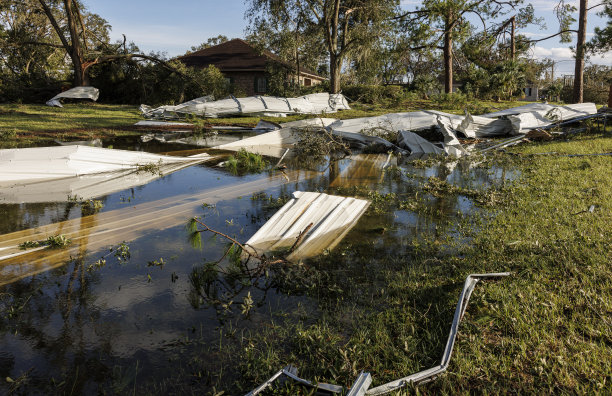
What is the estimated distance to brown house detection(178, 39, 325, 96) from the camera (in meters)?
29.2

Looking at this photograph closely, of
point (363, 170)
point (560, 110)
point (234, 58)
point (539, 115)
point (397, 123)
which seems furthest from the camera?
point (234, 58)

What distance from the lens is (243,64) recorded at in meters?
30.0

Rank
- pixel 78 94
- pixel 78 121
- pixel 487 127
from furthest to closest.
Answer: pixel 78 94, pixel 78 121, pixel 487 127

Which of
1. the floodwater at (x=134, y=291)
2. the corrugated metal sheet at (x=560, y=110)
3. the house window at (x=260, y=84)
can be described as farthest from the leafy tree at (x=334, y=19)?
the floodwater at (x=134, y=291)

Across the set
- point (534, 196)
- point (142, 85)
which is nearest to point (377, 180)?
point (534, 196)

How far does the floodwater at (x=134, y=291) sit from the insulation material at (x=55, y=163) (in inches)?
56.5

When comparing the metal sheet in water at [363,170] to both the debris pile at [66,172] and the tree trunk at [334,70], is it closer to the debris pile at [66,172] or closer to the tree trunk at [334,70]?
the debris pile at [66,172]

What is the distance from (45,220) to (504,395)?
17.1 ft

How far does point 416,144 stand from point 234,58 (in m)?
24.9

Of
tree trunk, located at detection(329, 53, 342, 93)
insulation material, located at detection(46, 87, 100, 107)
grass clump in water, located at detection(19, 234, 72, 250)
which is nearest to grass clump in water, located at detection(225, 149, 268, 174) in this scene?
grass clump in water, located at detection(19, 234, 72, 250)

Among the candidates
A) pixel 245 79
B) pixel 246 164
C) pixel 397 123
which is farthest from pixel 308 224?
pixel 245 79

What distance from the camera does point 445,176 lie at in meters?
7.30

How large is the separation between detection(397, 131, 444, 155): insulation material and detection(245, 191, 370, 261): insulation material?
5.44m

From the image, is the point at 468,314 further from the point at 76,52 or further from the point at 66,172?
the point at 76,52
